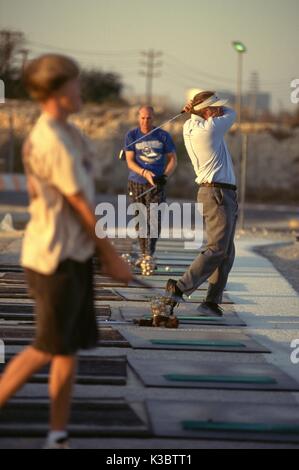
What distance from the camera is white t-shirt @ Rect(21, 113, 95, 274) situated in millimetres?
6086

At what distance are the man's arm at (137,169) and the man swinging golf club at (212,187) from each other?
3.41 m

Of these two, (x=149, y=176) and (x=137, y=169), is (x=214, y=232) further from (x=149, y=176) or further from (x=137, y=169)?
(x=137, y=169)

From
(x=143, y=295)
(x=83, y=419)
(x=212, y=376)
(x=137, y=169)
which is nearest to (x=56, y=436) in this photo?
(x=83, y=419)

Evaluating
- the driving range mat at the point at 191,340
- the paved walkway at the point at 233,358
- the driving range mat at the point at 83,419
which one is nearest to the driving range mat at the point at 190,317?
the paved walkway at the point at 233,358

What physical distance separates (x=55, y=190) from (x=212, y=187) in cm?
483

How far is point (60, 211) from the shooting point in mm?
6188

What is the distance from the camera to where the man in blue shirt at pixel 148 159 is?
48.2 ft

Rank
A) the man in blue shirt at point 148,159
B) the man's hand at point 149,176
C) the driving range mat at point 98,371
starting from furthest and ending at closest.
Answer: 1. the man in blue shirt at point 148,159
2. the man's hand at point 149,176
3. the driving range mat at point 98,371

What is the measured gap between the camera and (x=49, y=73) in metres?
6.16

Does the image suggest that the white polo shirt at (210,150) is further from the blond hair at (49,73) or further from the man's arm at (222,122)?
the blond hair at (49,73)

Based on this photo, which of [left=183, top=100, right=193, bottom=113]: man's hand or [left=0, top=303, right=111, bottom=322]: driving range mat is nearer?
[left=0, top=303, right=111, bottom=322]: driving range mat

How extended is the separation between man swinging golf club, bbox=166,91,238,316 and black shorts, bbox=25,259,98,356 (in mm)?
4674

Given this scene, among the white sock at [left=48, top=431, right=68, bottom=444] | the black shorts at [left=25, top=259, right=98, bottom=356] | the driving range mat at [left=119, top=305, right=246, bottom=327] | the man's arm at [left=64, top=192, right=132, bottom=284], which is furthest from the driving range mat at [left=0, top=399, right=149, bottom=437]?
the driving range mat at [left=119, top=305, right=246, bottom=327]

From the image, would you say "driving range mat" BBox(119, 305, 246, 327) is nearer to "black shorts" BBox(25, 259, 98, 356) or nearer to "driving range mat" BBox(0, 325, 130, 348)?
"driving range mat" BBox(0, 325, 130, 348)
